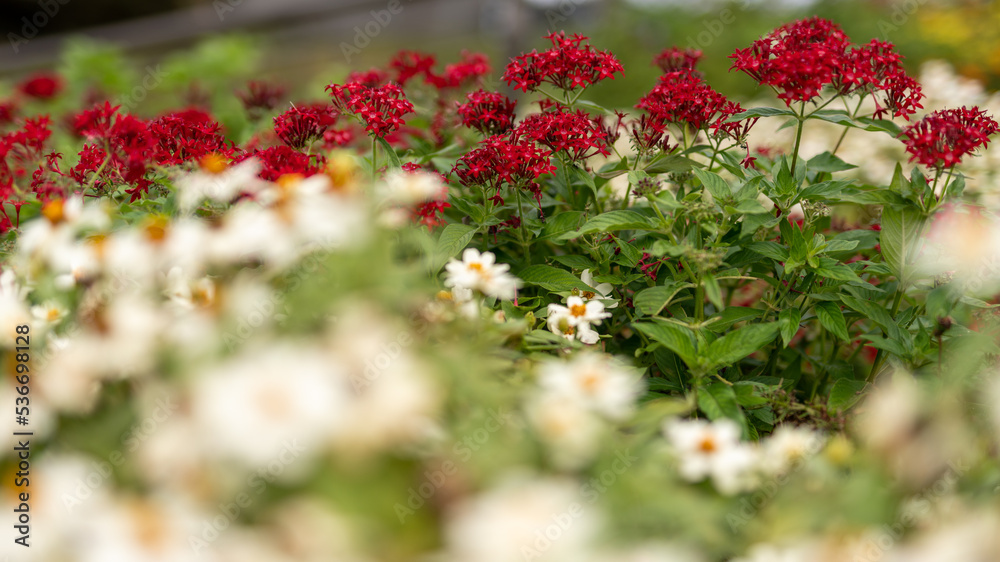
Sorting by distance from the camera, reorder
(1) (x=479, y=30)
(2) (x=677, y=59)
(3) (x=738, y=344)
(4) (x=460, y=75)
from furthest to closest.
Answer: (1) (x=479, y=30) → (4) (x=460, y=75) → (2) (x=677, y=59) → (3) (x=738, y=344)

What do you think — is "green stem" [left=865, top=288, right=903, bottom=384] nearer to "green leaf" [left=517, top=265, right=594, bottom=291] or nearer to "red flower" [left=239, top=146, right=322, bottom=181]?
"green leaf" [left=517, top=265, right=594, bottom=291]

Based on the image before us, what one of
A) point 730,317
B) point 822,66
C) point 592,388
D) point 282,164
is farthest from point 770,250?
point 282,164

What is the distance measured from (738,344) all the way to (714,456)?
0.40 metres

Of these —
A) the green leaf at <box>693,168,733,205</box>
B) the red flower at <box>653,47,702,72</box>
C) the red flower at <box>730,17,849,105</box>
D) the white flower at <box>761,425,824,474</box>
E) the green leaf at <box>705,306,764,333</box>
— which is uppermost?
the red flower at <box>730,17,849,105</box>

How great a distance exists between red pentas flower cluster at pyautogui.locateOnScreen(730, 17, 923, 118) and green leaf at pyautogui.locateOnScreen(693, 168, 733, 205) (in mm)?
212

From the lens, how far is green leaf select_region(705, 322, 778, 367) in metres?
1.15

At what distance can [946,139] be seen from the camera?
4.15ft

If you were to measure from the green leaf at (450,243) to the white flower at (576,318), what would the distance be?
24cm

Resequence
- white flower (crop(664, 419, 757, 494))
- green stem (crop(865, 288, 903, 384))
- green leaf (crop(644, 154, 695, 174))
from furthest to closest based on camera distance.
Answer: green leaf (crop(644, 154, 695, 174))
green stem (crop(865, 288, 903, 384))
white flower (crop(664, 419, 757, 494))

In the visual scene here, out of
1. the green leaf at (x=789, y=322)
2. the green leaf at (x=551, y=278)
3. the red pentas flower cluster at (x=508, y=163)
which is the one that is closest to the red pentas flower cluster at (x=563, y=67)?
the red pentas flower cluster at (x=508, y=163)

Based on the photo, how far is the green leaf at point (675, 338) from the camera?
45.0 inches

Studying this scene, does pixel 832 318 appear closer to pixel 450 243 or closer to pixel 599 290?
pixel 599 290

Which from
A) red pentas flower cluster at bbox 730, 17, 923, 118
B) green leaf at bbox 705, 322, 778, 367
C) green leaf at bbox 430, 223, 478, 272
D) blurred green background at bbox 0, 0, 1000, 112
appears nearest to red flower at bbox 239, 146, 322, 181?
green leaf at bbox 430, 223, 478, 272

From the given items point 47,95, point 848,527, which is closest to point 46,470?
point 848,527
